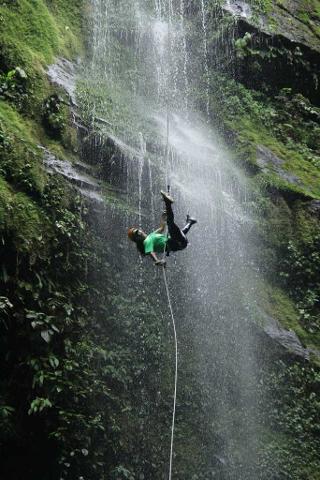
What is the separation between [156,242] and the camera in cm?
689

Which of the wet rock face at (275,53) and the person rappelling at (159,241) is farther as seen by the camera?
the wet rock face at (275,53)

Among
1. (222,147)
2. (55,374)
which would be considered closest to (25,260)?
(55,374)

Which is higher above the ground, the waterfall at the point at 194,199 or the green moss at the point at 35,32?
the green moss at the point at 35,32

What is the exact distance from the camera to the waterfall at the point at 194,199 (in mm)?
8391

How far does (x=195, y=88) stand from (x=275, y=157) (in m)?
3.64

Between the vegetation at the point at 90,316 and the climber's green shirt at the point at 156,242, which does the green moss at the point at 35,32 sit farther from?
the climber's green shirt at the point at 156,242

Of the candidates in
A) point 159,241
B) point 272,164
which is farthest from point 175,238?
point 272,164

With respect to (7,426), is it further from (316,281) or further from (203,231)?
(316,281)

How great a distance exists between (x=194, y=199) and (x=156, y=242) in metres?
3.85

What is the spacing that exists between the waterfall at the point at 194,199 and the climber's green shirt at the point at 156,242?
203 cm

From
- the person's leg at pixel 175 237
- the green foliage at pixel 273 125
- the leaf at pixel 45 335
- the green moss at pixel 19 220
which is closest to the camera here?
the leaf at pixel 45 335

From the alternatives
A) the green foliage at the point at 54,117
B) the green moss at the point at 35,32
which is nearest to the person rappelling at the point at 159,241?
the green foliage at the point at 54,117

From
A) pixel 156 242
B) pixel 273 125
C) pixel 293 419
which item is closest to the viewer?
pixel 156 242

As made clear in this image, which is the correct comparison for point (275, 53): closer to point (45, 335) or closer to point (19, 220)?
point (19, 220)
